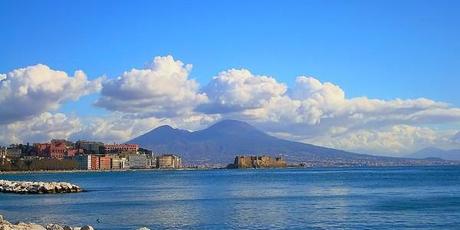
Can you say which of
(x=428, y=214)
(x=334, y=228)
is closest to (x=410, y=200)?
(x=428, y=214)

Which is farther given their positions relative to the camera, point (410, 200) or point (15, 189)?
point (15, 189)

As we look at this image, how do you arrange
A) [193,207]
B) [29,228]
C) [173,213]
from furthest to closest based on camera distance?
[193,207], [173,213], [29,228]

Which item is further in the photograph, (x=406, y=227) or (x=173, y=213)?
(x=173, y=213)

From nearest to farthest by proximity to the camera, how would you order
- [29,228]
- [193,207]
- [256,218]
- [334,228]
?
[29,228] < [334,228] < [256,218] < [193,207]

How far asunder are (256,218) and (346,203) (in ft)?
43.7

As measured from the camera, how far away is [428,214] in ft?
130

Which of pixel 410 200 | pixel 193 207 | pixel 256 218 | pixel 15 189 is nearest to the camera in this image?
pixel 256 218

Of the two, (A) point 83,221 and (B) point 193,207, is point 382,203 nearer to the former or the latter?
(B) point 193,207

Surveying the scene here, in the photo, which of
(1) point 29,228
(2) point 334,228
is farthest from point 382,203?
(1) point 29,228

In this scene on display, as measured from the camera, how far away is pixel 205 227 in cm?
3478

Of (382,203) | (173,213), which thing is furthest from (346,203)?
(173,213)

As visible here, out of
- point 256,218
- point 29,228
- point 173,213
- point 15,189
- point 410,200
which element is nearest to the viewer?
point 29,228

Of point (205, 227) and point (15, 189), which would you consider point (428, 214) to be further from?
point (15, 189)

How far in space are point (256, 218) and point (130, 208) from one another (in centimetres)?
1368
